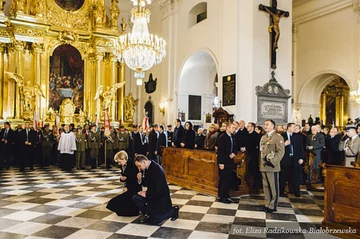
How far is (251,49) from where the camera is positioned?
11586mm

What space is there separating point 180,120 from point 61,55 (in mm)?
6966

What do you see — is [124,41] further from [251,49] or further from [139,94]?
[139,94]

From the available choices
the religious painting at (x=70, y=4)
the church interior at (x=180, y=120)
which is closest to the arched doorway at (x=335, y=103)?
the church interior at (x=180, y=120)

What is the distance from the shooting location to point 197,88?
1620 centimetres

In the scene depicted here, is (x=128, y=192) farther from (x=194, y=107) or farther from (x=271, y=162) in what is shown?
(x=194, y=107)

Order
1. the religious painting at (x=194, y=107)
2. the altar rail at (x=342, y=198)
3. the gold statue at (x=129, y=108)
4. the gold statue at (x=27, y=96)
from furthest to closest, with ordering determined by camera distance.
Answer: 1. the gold statue at (x=129, y=108)
2. the religious painting at (x=194, y=107)
3. the gold statue at (x=27, y=96)
4. the altar rail at (x=342, y=198)

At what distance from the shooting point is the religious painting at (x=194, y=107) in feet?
52.2

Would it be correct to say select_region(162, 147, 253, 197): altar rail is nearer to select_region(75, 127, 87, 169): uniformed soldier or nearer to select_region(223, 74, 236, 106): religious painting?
select_region(75, 127, 87, 169): uniformed soldier

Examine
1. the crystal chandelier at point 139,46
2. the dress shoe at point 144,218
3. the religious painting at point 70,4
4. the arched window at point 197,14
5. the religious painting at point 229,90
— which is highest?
the religious painting at point 70,4

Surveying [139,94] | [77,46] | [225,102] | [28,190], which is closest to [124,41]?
[225,102]

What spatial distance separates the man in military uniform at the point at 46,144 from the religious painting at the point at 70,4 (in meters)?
7.08

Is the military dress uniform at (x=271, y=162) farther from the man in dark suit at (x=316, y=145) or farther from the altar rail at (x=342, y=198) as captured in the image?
the man in dark suit at (x=316, y=145)

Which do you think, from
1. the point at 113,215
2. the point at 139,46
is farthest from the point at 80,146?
the point at 113,215

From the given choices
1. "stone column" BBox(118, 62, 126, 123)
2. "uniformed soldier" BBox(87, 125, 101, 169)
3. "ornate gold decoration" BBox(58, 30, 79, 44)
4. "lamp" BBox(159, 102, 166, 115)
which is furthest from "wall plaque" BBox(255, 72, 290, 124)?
"ornate gold decoration" BBox(58, 30, 79, 44)
